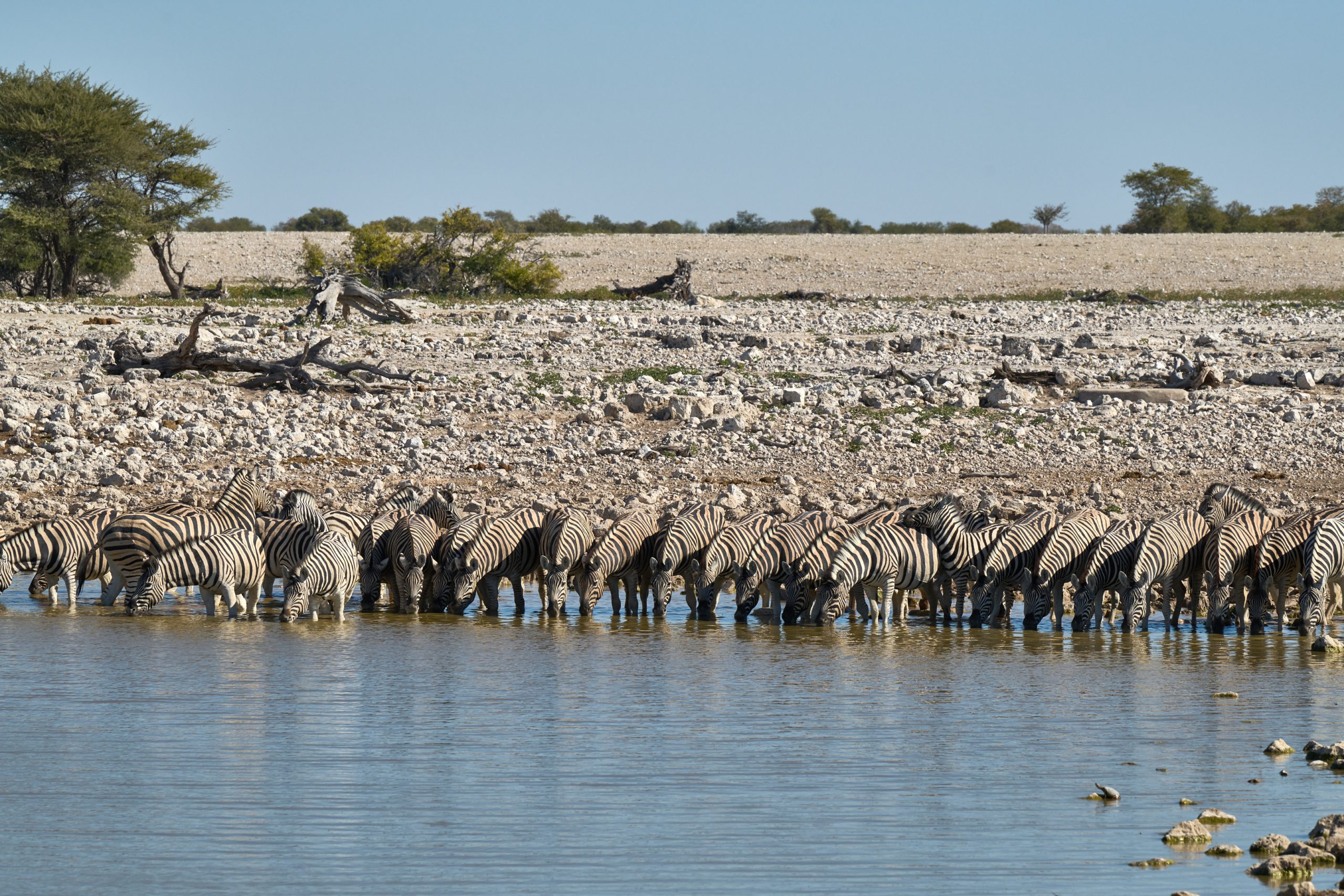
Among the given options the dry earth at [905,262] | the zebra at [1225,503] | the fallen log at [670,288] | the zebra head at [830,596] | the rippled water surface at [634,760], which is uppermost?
the dry earth at [905,262]

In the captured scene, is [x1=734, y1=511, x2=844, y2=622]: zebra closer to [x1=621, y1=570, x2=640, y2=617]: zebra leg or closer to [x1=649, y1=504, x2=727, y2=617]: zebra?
[x1=649, y1=504, x2=727, y2=617]: zebra

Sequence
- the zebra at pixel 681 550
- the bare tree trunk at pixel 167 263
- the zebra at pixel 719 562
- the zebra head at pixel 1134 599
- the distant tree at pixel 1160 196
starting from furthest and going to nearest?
the distant tree at pixel 1160 196 → the bare tree trunk at pixel 167 263 → the zebra at pixel 681 550 → the zebra at pixel 719 562 → the zebra head at pixel 1134 599

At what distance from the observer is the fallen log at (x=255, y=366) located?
20.1 m

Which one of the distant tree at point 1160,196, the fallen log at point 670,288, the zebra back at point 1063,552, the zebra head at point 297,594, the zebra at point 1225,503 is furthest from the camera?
the distant tree at point 1160,196

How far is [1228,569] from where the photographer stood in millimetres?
12211

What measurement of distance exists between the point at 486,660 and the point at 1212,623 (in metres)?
5.83

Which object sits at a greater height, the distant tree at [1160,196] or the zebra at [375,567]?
the distant tree at [1160,196]

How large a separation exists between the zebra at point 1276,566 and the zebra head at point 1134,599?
818 mm

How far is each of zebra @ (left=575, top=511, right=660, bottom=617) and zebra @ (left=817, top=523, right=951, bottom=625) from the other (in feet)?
5.31

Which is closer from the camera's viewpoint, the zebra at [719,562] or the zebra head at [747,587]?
the zebra head at [747,587]

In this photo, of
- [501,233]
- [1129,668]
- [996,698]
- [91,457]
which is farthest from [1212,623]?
[501,233]

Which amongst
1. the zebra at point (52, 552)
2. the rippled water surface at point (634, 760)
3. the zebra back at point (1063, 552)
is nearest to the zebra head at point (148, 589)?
the rippled water surface at point (634, 760)

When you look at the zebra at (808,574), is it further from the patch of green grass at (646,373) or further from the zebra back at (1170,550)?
the patch of green grass at (646,373)

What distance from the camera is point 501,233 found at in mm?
35250
